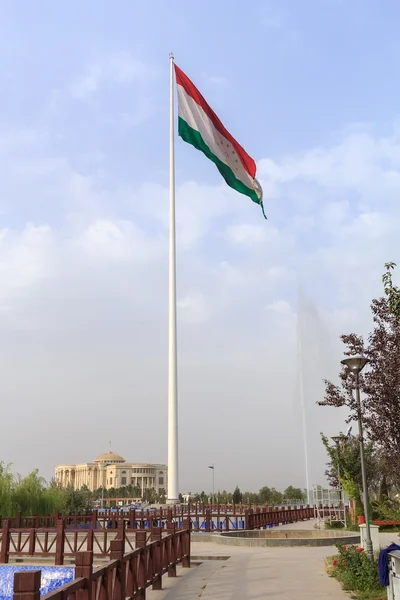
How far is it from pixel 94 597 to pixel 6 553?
37.0 feet

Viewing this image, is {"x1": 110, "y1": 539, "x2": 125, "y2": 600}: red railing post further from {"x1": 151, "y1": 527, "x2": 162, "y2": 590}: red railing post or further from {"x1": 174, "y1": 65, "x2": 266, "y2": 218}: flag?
{"x1": 174, "y1": 65, "x2": 266, "y2": 218}: flag

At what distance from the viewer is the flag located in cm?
2344

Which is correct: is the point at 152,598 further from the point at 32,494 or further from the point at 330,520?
the point at 32,494

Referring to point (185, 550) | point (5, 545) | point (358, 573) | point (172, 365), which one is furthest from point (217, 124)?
point (358, 573)

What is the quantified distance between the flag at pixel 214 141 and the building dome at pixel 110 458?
146678 millimetres

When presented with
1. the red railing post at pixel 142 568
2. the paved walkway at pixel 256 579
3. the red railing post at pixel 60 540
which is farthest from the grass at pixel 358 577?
the red railing post at pixel 60 540

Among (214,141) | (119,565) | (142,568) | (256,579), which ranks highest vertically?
(214,141)

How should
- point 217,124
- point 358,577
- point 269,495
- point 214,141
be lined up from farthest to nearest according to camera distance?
point 269,495 < point 217,124 < point 214,141 < point 358,577

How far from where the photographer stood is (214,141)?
939 inches

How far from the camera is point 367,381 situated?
14.8 m

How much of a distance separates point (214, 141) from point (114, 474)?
454ft

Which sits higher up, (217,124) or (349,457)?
(217,124)

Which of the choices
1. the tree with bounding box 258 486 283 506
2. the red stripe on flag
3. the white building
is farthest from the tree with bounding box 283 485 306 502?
the red stripe on flag

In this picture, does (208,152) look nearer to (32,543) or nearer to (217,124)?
(217,124)
